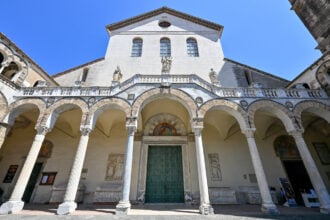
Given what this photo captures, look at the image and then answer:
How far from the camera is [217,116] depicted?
1018 centimetres

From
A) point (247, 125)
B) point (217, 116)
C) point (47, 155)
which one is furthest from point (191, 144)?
point (47, 155)

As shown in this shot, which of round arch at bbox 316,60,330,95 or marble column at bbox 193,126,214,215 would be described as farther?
round arch at bbox 316,60,330,95

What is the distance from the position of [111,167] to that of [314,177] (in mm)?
9906

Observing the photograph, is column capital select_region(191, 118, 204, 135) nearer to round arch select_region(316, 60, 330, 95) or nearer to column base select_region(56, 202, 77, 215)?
column base select_region(56, 202, 77, 215)

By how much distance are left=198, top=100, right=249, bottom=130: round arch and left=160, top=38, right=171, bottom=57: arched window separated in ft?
25.5

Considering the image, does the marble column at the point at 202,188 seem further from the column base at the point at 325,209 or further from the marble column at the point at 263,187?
the column base at the point at 325,209

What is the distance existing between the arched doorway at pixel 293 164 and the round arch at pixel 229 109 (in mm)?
4889

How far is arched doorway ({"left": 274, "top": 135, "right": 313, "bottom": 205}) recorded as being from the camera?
964 centimetres

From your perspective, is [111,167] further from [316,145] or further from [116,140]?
[316,145]

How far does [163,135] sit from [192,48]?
339 inches

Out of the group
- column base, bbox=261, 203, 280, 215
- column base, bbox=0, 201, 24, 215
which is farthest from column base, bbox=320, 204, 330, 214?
column base, bbox=0, 201, 24, 215

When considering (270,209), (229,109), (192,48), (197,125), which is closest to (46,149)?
(197,125)

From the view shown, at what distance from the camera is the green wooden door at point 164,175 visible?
9.02 meters

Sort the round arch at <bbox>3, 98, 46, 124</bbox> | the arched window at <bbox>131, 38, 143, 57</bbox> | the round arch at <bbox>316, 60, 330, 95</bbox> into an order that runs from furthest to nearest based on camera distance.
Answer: the arched window at <bbox>131, 38, 143, 57</bbox> < the round arch at <bbox>316, 60, 330, 95</bbox> < the round arch at <bbox>3, 98, 46, 124</bbox>
